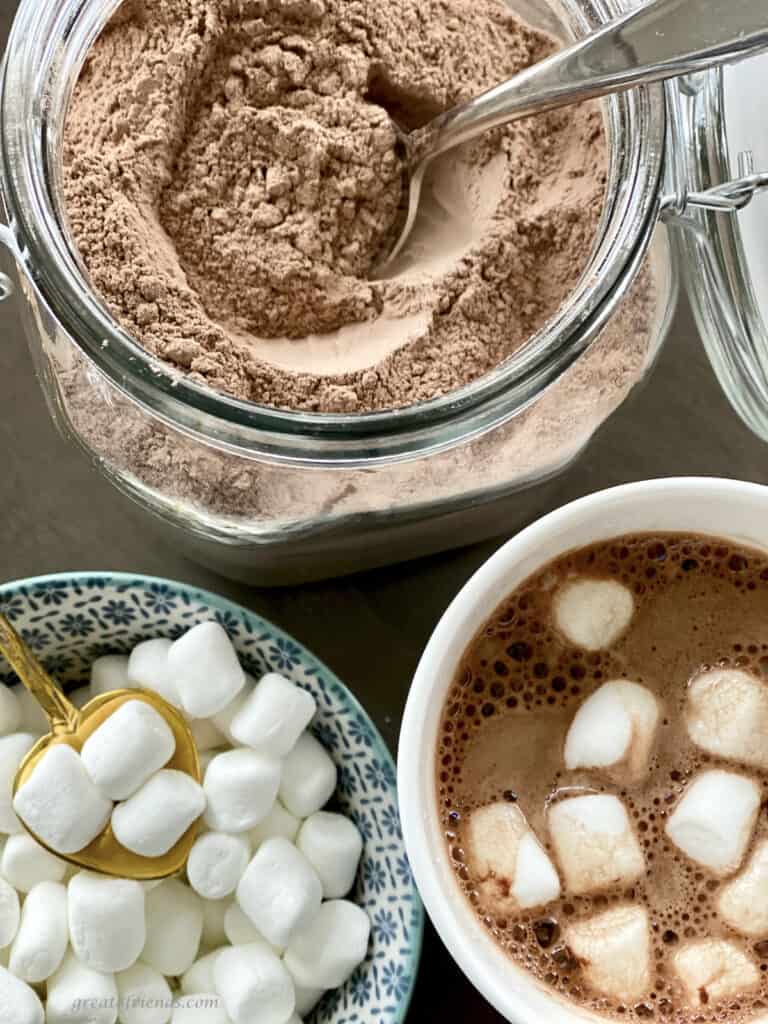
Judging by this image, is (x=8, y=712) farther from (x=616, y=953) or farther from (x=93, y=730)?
(x=616, y=953)

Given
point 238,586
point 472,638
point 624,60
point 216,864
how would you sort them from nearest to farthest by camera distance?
1. point 624,60
2. point 472,638
3. point 216,864
4. point 238,586

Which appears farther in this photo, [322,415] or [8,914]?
[8,914]

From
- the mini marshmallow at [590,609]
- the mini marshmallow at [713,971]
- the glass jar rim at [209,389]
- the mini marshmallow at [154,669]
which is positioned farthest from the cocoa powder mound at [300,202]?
the mini marshmallow at [713,971]

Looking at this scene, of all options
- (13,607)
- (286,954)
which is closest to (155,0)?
(13,607)

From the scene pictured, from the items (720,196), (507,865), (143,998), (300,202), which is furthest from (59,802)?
(720,196)

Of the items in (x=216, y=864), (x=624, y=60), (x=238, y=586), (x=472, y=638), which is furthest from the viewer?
(x=238, y=586)

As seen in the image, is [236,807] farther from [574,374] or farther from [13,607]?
[574,374]

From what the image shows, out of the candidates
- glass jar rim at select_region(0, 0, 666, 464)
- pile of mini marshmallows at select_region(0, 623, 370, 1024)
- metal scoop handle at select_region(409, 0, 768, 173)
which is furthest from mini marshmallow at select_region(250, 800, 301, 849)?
metal scoop handle at select_region(409, 0, 768, 173)

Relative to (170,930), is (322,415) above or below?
above
